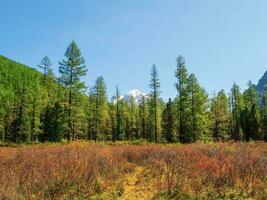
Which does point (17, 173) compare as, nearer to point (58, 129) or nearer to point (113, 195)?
point (113, 195)

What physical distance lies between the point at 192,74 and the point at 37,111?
31333 mm

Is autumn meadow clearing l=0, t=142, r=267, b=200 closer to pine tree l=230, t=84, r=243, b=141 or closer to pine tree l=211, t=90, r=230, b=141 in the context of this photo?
pine tree l=211, t=90, r=230, b=141

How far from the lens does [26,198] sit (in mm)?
5992

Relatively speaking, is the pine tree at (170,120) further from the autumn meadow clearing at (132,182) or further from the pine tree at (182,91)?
the autumn meadow clearing at (132,182)

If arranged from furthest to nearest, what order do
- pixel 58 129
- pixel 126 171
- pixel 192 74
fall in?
pixel 58 129, pixel 192 74, pixel 126 171

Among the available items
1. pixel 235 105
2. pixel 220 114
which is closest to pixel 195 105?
pixel 220 114

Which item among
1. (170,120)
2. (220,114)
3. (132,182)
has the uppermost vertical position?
(220,114)

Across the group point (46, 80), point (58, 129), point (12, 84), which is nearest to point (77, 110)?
point (58, 129)

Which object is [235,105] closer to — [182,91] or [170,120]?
[170,120]

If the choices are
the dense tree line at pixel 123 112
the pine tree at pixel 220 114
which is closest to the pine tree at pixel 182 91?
the dense tree line at pixel 123 112

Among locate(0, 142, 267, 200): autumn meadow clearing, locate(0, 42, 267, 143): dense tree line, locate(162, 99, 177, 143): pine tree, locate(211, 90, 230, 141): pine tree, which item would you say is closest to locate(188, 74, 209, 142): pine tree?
locate(0, 42, 267, 143): dense tree line

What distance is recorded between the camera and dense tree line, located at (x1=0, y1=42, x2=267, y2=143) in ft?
137

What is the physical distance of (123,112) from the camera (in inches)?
2891

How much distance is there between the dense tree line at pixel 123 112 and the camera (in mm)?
41875
